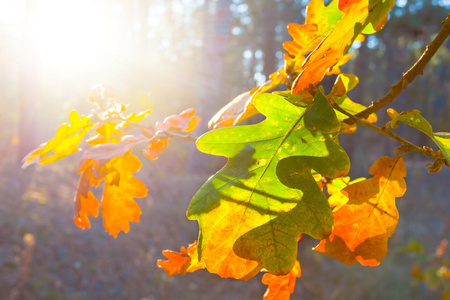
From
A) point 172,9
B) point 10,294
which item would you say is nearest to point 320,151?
point 10,294

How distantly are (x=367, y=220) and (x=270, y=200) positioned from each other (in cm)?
20

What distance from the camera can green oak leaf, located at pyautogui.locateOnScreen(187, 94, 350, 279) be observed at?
51 centimetres

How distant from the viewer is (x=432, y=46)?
574 mm

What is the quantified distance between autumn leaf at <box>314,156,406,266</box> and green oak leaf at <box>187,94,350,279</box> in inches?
4.0

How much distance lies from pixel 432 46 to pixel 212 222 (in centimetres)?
41

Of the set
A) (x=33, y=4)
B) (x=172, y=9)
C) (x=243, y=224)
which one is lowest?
(x=172, y=9)

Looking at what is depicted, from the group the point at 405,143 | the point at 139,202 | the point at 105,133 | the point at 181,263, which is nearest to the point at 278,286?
the point at 181,263

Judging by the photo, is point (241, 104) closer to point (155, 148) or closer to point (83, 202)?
point (155, 148)

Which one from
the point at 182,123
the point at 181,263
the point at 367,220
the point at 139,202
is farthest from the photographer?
the point at 139,202

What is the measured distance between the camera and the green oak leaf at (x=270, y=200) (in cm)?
51

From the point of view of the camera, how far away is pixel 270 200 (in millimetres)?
521

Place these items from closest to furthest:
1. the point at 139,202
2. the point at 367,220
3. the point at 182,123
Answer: the point at 367,220 → the point at 182,123 → the point at 139,202

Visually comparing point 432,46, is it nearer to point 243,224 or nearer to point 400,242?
point 243,224

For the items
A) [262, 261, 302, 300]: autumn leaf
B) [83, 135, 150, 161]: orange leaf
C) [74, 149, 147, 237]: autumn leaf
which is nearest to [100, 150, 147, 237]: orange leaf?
[74, 149, 147, 237]: autumn leaf
